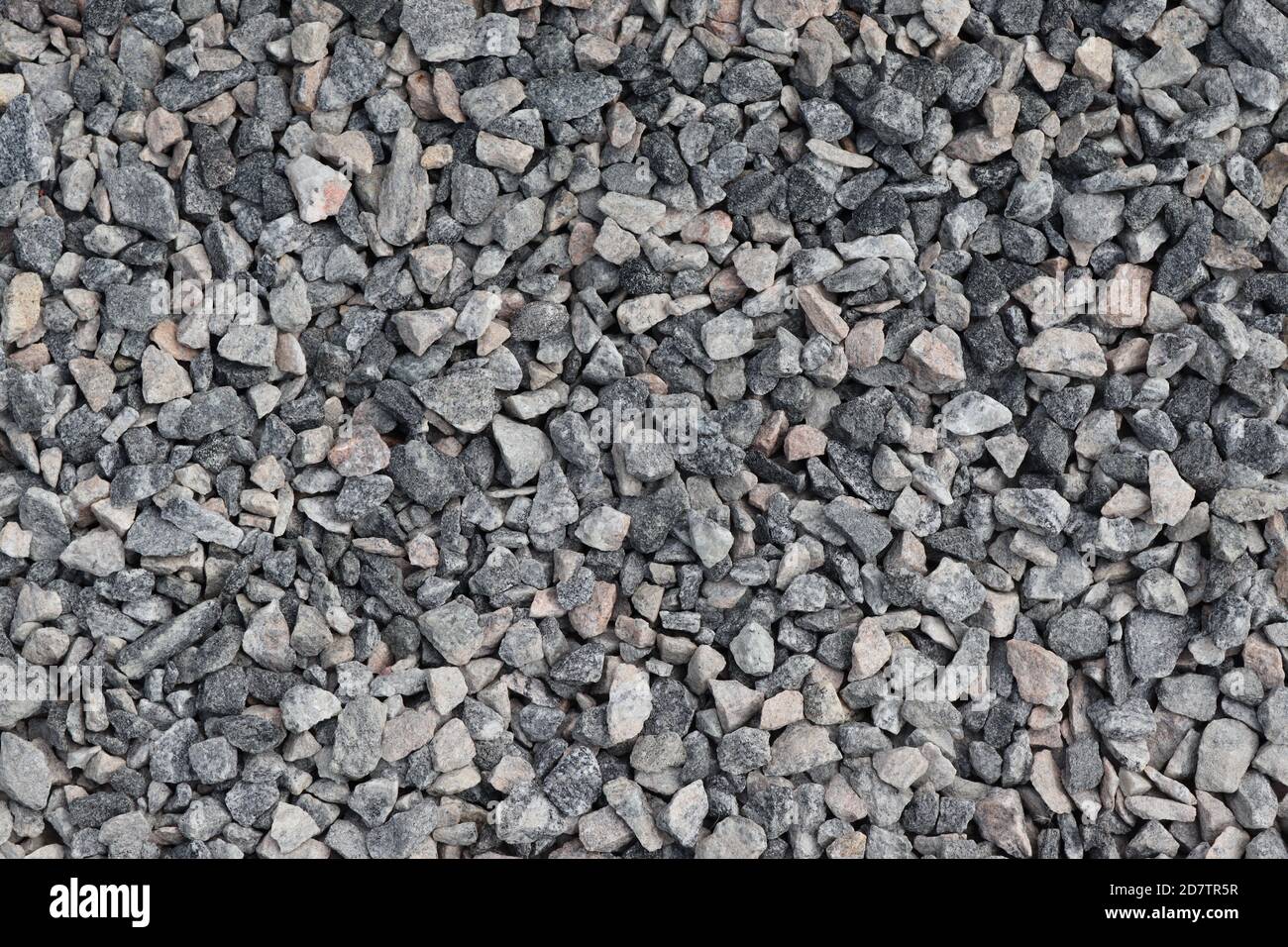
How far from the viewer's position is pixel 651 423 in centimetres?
322

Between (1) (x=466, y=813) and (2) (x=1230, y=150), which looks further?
(2) (x=1230, y=150)

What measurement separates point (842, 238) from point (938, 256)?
25 centimetres

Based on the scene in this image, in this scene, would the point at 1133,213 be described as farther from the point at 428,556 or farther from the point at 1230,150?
the point at 428,556

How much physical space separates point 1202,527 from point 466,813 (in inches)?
78.7

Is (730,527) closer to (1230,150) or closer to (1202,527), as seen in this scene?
(1202,527)

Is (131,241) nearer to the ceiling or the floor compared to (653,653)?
nearer to the ceiling

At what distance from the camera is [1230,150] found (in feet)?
10.9

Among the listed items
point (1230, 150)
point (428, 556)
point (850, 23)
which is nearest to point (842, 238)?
point (850, 23)

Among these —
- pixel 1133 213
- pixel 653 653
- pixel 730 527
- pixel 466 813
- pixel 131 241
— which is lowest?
pixel 466 813

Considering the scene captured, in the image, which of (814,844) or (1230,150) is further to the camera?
(1230,150)

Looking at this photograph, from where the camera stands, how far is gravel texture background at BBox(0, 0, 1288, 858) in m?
3.10

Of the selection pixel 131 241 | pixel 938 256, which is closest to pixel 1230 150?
pixel 938 256

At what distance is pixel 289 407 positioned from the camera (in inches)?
126

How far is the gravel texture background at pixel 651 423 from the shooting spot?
310cm
